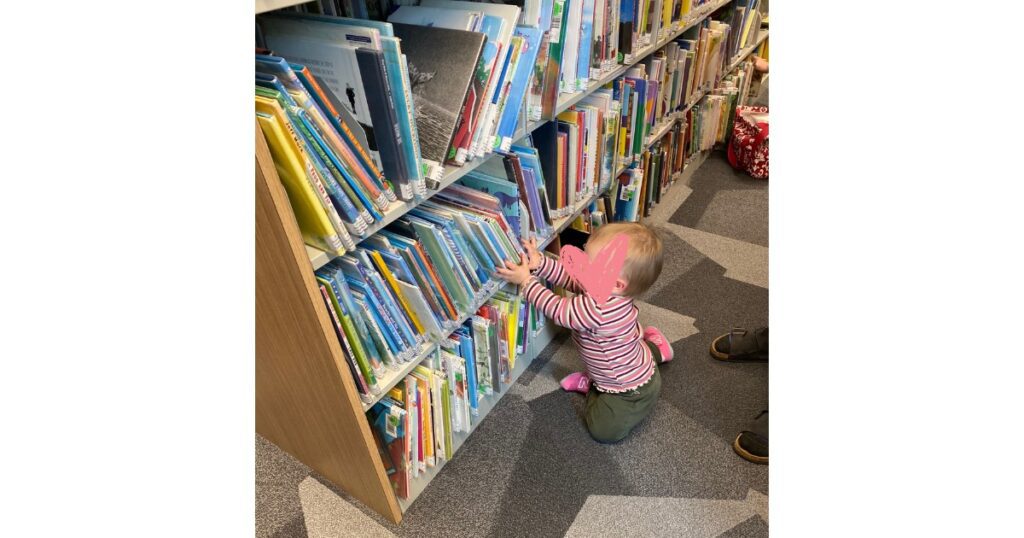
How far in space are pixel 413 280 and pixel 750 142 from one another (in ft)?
8.00

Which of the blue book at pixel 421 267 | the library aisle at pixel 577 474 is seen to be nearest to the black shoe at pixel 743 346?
the library aisle at pixel 577 474

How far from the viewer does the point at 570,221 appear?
6.27 ft

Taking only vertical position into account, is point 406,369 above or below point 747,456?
above

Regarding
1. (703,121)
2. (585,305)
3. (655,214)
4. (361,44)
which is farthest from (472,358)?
(703,121)

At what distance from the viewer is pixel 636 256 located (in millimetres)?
1526

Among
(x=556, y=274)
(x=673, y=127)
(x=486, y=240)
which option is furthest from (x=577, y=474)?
(x=673, y=127)

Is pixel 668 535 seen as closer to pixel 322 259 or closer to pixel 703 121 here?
pixel 322 259

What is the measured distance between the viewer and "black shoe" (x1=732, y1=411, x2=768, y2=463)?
5.36 feet

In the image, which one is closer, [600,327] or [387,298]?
[387,298]

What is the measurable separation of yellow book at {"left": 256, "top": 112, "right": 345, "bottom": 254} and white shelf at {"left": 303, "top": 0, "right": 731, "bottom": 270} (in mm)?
28

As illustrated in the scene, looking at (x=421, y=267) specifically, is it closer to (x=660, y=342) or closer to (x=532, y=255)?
(x=532, y=255)

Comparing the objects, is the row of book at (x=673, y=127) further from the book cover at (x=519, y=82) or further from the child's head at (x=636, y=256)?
the book cover at (x=519, y=82)

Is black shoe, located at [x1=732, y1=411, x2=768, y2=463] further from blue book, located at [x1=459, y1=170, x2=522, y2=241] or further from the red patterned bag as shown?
the red patterned bag

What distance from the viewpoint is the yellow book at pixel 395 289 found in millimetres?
1227
